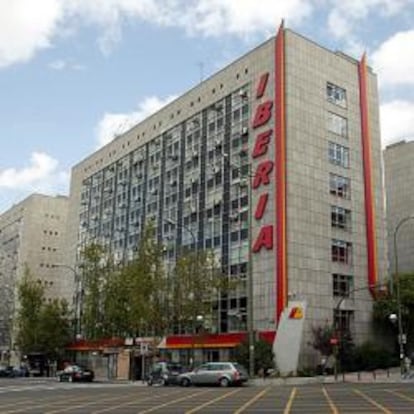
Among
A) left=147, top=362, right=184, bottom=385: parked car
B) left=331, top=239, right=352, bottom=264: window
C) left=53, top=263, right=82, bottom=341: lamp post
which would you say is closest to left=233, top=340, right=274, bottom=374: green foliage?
left=147, top=362, right=184, bottom=385: parked car

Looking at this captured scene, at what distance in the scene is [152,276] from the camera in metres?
58.7

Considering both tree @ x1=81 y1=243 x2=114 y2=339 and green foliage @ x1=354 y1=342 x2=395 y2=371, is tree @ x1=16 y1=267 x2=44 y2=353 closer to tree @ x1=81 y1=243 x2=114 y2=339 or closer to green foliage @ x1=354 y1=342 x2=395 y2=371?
tree @ x1=81 y1=243 x2=114 y2=339

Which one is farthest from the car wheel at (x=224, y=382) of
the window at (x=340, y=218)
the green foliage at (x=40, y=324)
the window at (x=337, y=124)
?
the green foliage at (x=40, y=324)

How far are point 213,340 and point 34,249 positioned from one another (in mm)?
73300

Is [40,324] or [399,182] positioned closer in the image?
[40,324]

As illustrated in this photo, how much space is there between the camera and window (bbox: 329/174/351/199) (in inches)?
2601

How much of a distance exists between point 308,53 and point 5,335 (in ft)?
291

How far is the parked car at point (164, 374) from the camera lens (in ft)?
151

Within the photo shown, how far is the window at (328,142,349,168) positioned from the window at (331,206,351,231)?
4.58 m

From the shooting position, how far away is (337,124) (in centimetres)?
6844

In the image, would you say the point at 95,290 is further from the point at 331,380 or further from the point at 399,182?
the point at 399,182

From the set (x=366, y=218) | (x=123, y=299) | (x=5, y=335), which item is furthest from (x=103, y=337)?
(x=5, y=335)

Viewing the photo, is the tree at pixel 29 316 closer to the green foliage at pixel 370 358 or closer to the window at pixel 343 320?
the window at pixel 343 320

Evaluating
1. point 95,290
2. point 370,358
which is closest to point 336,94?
point 370,358
